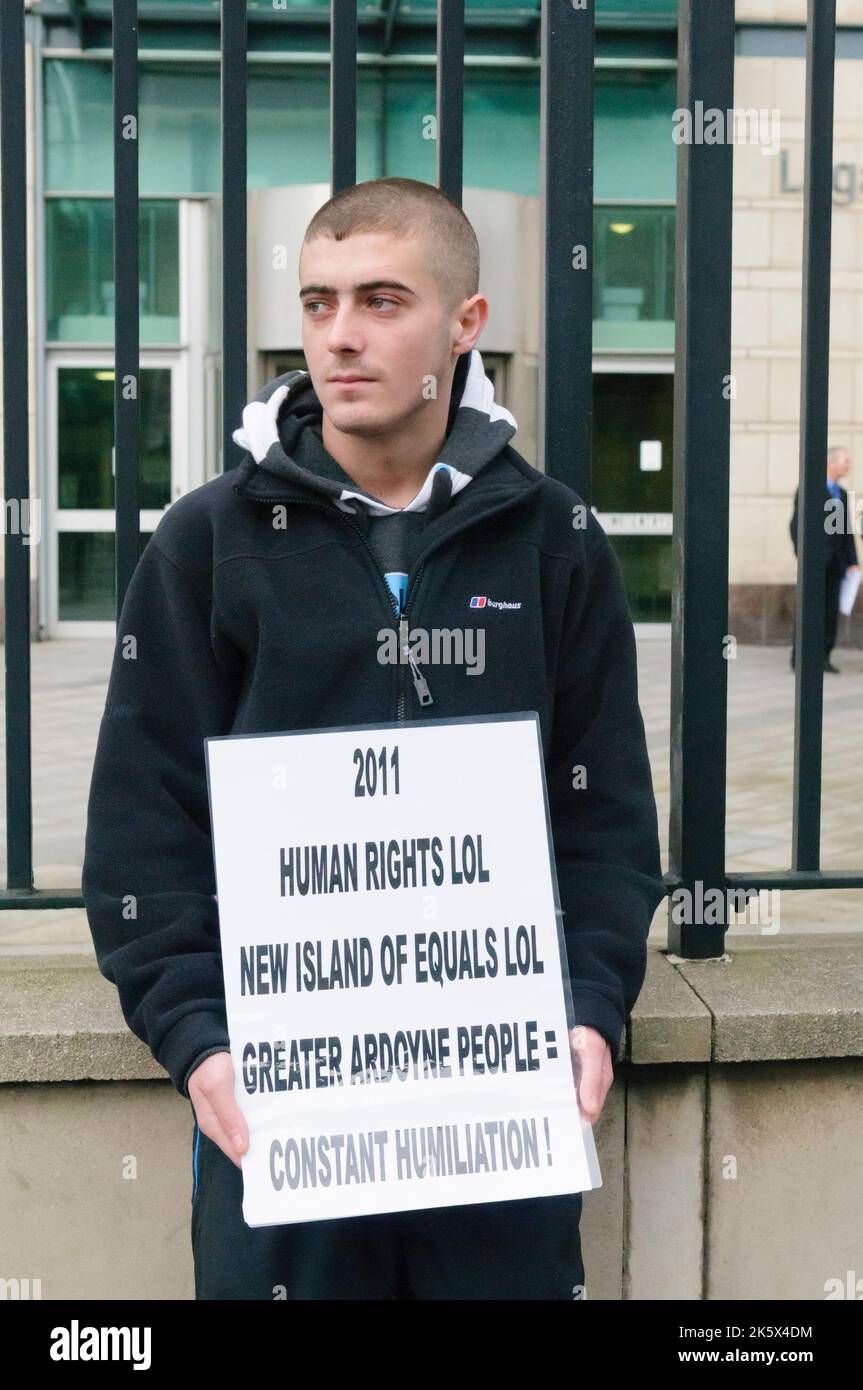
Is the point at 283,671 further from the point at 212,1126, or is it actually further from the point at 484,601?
the point at 212,1126

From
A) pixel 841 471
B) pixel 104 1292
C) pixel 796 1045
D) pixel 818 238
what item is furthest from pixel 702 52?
pixel 841 471

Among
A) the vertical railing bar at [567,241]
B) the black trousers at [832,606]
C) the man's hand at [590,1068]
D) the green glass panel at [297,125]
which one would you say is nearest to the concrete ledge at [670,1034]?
the man's hand at [590,1068]

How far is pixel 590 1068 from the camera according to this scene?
1.99 meters

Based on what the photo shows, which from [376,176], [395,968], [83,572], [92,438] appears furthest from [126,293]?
[92,438]

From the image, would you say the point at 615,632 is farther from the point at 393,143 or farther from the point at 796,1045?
the point at 393,143

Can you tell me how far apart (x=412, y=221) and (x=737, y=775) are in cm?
569

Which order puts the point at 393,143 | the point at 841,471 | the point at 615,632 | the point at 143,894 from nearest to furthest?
1. the point at 143,894
2. the point at 615,632
3. the point at 841,471
4. the point at 393,143

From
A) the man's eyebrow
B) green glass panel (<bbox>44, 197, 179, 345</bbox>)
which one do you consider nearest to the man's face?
the man's eyebrow

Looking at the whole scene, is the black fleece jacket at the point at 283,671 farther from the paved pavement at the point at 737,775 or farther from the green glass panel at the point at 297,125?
the green glass panel at the point at 297,125

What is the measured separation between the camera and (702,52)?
2602 mm

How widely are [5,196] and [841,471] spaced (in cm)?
1066

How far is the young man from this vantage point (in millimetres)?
2004

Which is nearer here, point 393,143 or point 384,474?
point 384,474

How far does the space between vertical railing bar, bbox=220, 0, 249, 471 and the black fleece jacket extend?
0.51 meters
